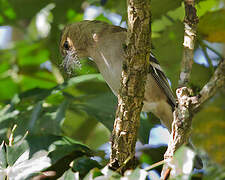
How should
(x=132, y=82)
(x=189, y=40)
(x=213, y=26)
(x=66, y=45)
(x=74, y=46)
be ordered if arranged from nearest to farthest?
1. (x=132, y=82)
2. (x=189, y=40)
3. (x=213, y=26)
4. (x=74, y=46)
5. (x=66, y=45)

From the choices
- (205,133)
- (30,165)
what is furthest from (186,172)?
(205,133)

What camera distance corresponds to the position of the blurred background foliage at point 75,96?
123 inches

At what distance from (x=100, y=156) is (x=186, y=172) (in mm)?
1737

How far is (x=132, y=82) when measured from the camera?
8.80 feet

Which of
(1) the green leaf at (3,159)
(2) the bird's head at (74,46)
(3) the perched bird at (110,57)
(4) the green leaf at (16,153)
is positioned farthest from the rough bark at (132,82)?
(2) the bird's head at (74,46)

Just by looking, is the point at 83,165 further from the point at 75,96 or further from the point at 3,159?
the point at 75,96

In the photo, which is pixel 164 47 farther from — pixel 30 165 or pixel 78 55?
pixel 30 165

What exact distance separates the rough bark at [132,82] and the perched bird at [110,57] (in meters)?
0.98

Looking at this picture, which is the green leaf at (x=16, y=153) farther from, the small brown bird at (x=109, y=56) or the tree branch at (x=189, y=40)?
the small brown bird at (x=109, y=56)

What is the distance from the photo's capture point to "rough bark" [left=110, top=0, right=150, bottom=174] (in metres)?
2.59

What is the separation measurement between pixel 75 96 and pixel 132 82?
1.63 m

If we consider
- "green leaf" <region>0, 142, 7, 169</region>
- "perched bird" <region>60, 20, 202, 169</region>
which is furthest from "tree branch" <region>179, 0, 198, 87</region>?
"green leaf" <region>0, 142, 7, 169</region>

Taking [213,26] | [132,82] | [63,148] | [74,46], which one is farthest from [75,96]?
[132,82]

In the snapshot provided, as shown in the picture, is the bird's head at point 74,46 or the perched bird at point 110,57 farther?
the bird's head at point 74,46
